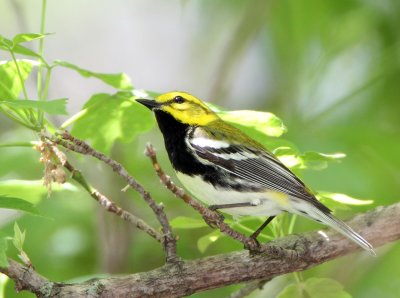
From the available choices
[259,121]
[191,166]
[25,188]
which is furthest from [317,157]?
[25,188]

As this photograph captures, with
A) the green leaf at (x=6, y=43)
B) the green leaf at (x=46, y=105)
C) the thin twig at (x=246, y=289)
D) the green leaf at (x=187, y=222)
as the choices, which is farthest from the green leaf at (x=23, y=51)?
the thin twig at (x=246, y=289)

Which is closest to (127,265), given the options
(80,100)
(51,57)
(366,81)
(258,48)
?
(366,81)

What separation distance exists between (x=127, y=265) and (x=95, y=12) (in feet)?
12.5

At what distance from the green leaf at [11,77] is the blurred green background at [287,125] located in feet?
1.94

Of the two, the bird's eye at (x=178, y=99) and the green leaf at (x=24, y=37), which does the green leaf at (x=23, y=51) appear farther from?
the bird's eye at (x=178, y=99)

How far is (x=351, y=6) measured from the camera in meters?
4.07

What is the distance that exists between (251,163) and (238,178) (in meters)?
0.08

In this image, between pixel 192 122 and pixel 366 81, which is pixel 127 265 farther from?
pixel 366 81

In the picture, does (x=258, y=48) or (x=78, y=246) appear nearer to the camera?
(x=78, y=246)

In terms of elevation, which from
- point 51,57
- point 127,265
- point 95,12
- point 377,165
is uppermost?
point 95,12

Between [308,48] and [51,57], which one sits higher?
[51,57]

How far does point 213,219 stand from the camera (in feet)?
6.41

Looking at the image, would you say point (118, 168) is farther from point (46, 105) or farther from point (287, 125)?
point (287, 125)

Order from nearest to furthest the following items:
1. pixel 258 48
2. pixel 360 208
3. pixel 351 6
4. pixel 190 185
→ pixel 190 185 → pixel 360 208 → pixel 351 6 → pixel 258 48
